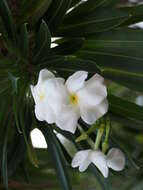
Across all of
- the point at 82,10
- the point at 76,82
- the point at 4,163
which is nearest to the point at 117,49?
the point at 82,10

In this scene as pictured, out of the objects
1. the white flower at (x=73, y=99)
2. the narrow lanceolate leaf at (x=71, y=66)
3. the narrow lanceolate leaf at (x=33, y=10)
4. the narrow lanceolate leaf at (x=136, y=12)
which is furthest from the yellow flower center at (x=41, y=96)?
the narrow lanceolate leaf at (x=136, y=12)

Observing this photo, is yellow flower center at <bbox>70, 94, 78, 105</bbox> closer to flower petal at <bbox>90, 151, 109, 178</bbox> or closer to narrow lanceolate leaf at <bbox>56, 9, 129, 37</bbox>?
flower petal at <bbox>90, 151, 109, 178</bbox>

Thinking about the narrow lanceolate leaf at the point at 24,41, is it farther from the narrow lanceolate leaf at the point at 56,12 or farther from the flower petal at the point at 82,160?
the flower petal at the point at 82,160

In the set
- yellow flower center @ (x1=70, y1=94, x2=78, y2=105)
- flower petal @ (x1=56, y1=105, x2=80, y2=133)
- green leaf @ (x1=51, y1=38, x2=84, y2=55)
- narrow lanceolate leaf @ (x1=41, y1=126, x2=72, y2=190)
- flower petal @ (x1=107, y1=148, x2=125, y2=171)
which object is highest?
green leaf @ (x1=51, y1=38, x2=84, y2=55)

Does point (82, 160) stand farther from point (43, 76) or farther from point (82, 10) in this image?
point (82, 10)

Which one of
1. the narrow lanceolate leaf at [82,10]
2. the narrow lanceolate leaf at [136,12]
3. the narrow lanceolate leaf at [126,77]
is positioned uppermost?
the narrow lanceolate leaf at [82,10]

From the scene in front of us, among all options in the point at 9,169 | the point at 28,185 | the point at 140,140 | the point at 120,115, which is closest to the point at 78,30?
the point at 120,115

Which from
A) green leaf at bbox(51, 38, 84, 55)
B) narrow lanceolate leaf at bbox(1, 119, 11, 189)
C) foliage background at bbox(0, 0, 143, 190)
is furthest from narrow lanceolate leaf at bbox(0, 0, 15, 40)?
narrow lanceolate leaf at bbox(1, 119, 11, 189)
